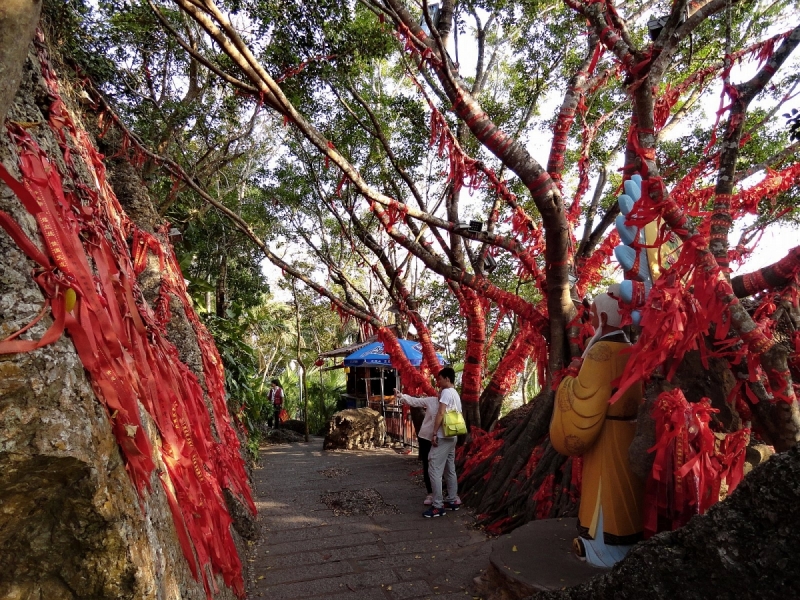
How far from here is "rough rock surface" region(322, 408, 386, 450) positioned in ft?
38.1

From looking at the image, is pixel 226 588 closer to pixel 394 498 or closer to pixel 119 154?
pixel 394 498

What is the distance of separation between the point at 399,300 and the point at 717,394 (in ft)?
20.9

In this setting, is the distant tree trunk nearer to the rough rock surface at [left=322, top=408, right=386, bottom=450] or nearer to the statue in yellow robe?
the rough rock surface at [left=322, top=408, right=386, bottom=450]

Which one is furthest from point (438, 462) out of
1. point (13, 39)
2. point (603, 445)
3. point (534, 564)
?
point (13, 39)

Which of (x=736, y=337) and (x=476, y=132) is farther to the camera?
(x=476, y=132)

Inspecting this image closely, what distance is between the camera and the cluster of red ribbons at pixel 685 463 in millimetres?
2719

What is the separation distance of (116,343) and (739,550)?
2141 mm

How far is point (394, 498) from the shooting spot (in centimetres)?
649

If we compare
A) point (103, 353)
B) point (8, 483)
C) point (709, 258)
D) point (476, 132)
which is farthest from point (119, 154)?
point (709, 258)

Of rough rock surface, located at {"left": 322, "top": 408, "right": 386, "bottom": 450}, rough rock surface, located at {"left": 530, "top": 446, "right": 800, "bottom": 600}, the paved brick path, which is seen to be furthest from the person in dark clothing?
rough rock surface, located at {"left": 530, "top": 446, "right": 800, "bottom": 600}

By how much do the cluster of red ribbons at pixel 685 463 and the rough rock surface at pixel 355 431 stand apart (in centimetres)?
930

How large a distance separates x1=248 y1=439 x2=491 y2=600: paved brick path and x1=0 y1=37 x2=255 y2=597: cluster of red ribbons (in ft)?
2.52

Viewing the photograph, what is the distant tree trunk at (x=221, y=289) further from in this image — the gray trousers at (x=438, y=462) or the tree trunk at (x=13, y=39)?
the tree trunk at (x=13, y=39)

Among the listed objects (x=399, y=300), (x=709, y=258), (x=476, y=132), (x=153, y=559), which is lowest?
(x=153, y=559)
